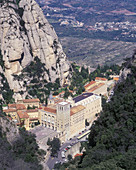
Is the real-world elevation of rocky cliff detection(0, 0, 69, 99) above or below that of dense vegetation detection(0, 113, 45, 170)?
above

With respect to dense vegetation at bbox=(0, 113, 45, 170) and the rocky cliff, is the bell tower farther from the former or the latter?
the rocky cliff

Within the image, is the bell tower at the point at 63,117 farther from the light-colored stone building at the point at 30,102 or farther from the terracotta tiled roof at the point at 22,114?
the light-colored stone building at the point at 30,102

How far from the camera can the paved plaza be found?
54.2 m

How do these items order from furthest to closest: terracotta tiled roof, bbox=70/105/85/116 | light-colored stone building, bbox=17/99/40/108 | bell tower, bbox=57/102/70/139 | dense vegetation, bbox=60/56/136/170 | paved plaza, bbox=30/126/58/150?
light-colored stone building, bbox=17/99/40/108 → terracotta tiled roof, bbox=70/105/85/116 → bell tower, bbox=57/102/70/139 → paved plaza, bbox=30/126/58/150 → dense vegetation, bbox=60/56/136/170

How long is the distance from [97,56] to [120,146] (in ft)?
365

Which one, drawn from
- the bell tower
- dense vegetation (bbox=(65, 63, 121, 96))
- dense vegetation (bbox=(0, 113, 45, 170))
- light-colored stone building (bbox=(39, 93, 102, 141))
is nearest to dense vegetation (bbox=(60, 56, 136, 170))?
dense vegetation (bbox=(0, 113, 45, 170))

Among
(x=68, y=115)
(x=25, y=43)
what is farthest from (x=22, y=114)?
(x=25, y=43)

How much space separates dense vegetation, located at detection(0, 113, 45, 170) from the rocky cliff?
2258 cm

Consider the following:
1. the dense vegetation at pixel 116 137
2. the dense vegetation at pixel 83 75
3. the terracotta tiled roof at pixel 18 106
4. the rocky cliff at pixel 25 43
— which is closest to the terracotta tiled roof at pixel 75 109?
the terracotta tiled roof at pixel 18 106

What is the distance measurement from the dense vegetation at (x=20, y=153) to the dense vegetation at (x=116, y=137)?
14.3 feet

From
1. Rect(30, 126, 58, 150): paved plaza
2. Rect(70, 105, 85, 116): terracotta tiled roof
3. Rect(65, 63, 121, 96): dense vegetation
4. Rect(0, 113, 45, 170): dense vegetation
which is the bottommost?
Rect(30, 126, 58, 150): paved plaza

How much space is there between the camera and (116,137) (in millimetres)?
39375

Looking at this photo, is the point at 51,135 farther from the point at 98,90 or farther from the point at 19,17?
the point at 19,17

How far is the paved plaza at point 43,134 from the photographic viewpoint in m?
54.2
